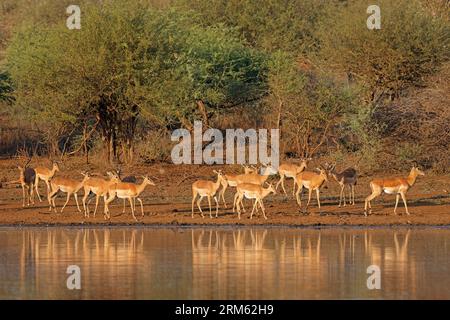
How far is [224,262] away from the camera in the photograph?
57.3 feet

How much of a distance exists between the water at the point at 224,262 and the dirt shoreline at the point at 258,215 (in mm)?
762

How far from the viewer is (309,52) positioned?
4066 cm

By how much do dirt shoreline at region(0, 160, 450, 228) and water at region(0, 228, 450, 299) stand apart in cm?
76

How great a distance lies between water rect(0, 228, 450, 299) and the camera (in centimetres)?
1460

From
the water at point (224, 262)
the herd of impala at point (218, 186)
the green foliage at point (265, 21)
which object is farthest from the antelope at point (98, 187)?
the green foliage at point (265, 21)

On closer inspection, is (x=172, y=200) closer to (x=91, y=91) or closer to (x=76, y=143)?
(x=91, y=91)

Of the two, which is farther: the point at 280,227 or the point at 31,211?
the point at 31,211

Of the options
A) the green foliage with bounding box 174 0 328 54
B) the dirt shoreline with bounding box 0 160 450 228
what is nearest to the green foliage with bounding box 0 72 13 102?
the dirt shoreline with bounding box 0 160 450 228

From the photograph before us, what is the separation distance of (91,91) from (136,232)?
1115 centimetres

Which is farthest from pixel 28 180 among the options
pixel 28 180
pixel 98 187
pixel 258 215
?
pixel 258 215

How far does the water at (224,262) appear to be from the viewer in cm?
1460

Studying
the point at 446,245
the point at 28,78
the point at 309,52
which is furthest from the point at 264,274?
the point at 309,52

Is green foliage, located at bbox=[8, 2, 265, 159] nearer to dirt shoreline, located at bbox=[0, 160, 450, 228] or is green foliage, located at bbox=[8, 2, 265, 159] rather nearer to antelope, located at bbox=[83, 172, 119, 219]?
dirt shoreline, located at bbox=[0, 160, 450, 228]
